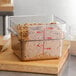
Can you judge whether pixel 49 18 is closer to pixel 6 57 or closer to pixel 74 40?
pixel 74 40

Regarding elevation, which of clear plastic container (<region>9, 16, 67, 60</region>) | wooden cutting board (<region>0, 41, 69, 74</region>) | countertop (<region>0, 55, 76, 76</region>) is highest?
clear plastic container (<region>9, 16, 67, 60</region>)

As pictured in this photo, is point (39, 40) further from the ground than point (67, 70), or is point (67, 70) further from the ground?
point (39, 40)

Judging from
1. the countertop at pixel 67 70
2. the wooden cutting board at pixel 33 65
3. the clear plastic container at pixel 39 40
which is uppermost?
the clear plastic container at pixel 39 40

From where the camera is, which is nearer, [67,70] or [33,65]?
[33,65]

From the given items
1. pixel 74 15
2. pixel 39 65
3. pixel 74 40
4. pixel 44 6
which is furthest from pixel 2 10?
pixel 39 65

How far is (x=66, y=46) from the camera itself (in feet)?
3.60

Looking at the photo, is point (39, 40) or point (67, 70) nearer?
point (39, 40)

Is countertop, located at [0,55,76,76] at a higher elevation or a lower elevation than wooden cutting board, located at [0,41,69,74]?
lower

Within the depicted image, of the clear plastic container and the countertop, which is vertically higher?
the clear plastic container

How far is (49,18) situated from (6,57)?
1.22 ft

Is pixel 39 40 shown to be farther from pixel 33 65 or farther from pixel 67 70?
pixel 67 70

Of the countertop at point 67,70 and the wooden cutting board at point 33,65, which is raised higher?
the wooden cutting board at point 33,65

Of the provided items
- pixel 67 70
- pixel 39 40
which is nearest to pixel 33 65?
pixel 39 40

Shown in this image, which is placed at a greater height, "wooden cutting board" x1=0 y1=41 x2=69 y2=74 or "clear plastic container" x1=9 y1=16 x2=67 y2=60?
"clear plastic container" x1=9 y1=16 x2=67 y2=60
